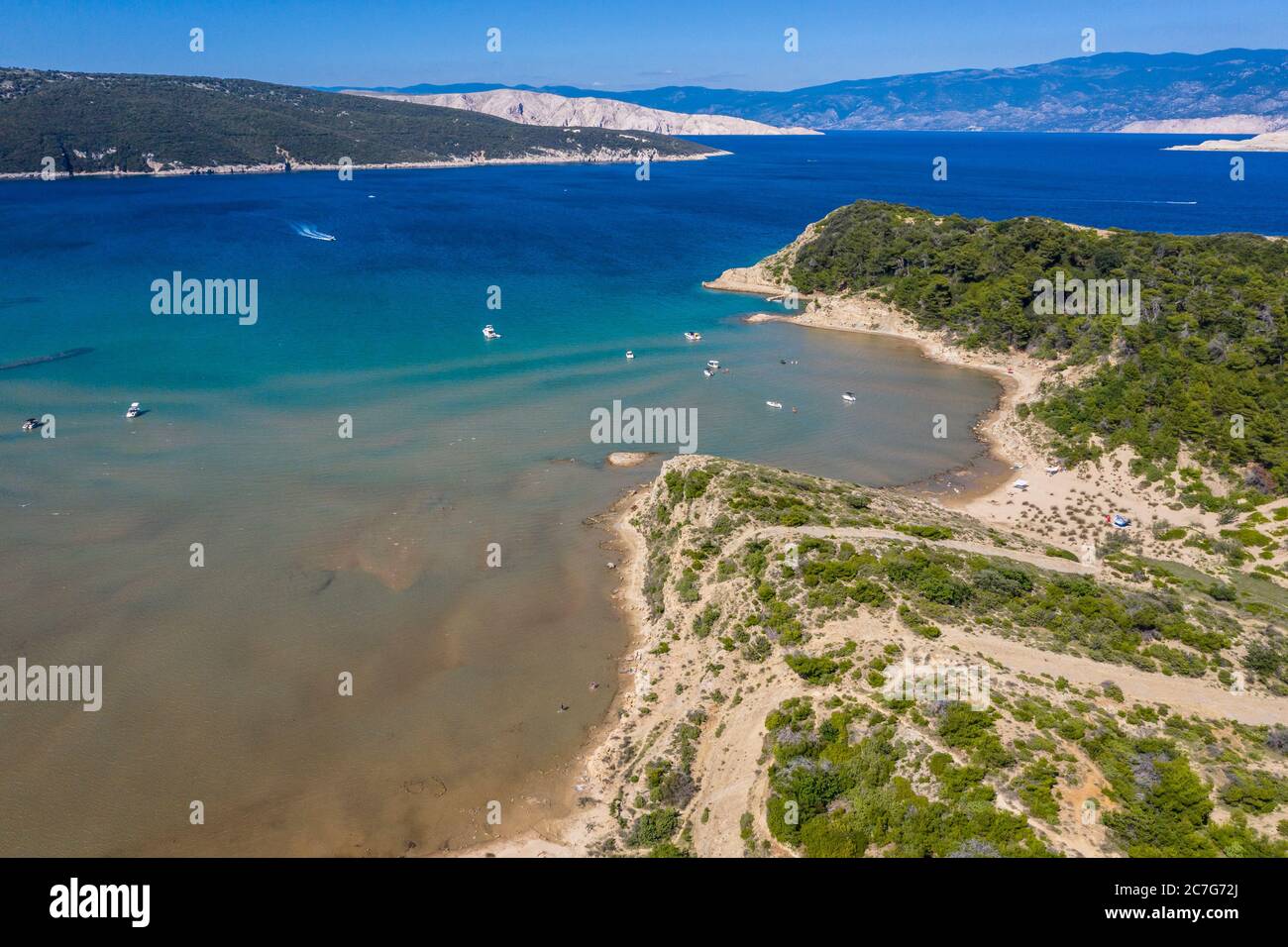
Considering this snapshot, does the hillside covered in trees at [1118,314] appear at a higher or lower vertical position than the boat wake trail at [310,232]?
lower

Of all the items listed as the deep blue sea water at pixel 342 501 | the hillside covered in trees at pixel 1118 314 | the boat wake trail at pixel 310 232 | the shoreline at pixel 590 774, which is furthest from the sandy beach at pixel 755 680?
the boat wake trail at pixel 310 232

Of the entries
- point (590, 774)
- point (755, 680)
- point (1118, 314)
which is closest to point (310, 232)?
point (1118, 314)

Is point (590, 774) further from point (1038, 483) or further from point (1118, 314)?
point (1118, 314)

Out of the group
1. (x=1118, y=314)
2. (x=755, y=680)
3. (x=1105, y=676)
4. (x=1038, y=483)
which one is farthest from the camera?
(x=1118, y=314)

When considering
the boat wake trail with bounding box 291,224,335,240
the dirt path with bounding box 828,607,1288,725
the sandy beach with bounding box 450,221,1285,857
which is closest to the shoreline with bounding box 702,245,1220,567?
the sandy beach with bounding box 450,221,1285,857

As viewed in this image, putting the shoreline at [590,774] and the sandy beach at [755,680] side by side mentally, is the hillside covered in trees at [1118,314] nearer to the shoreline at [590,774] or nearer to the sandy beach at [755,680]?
the sandy beach at [755,680]

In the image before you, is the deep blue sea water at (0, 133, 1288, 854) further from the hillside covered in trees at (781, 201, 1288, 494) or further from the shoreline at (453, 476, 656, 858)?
the hillside covered in trees at (781, 201, 1288, 494)

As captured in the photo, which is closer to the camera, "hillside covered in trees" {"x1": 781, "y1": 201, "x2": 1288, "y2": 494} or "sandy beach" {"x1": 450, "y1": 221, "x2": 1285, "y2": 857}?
"sandy beach" {"x1": 450, "y1": 221, "x2": 1285, "y2": 857}
